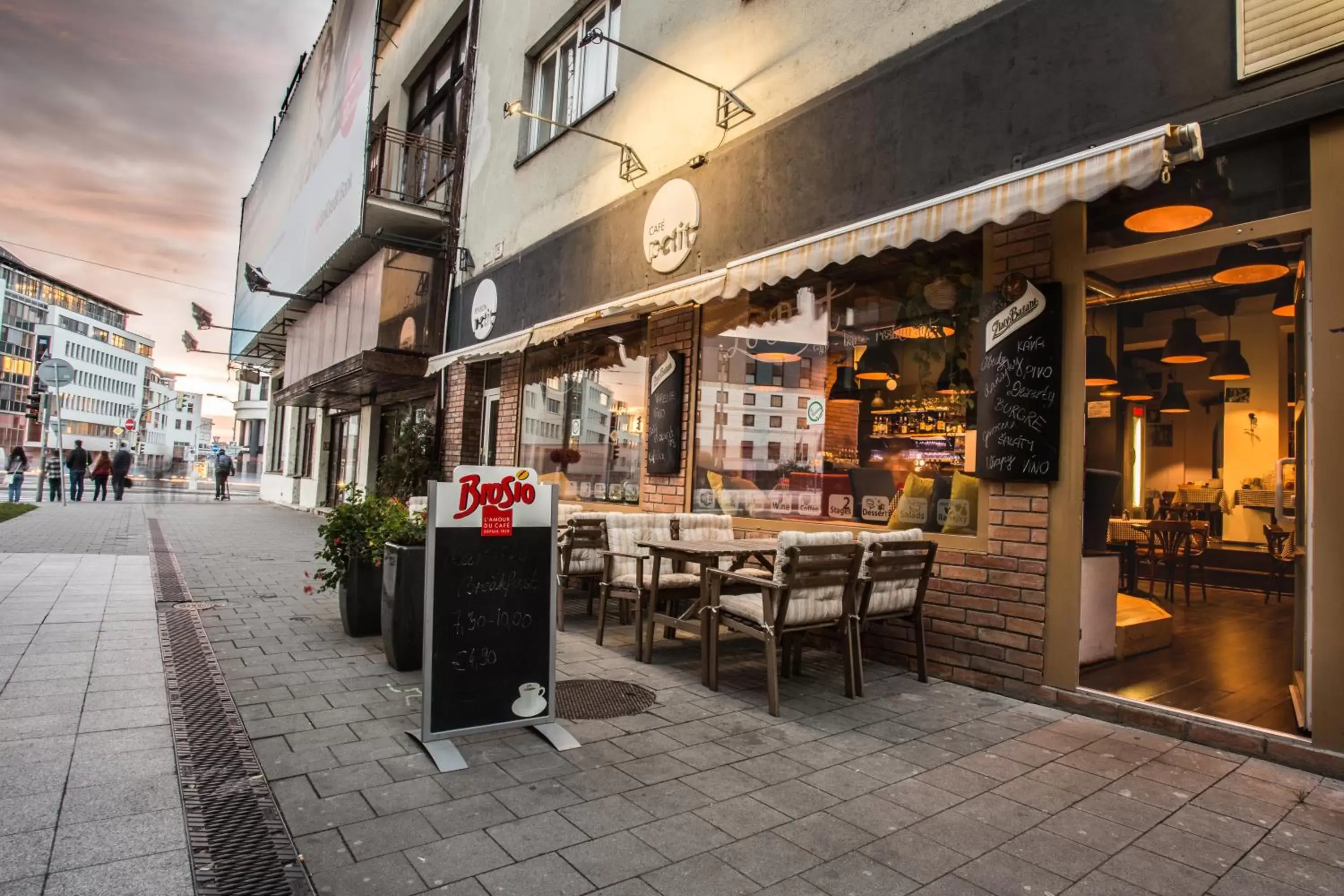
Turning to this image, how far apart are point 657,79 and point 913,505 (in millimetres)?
5194

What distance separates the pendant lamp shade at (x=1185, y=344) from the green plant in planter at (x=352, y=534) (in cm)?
935

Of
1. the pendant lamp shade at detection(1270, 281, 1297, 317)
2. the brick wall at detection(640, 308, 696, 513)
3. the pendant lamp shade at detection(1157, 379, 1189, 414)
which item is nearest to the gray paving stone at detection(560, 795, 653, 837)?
the brick wall at detection(640, 308, 696, 513)

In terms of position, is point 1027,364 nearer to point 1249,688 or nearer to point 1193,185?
point 1193,185

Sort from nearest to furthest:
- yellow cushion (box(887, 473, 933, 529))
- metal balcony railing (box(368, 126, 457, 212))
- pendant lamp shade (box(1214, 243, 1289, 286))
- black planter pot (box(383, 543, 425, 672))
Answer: pendant lamp shade (box(1214, 243, 1289, 286)) < black planter pot (box(383, 543, 425, 672)) < yellow cushion (box(887, 473, 933, 529)) < metal balcony railing (box(368, 126, 457, 212))

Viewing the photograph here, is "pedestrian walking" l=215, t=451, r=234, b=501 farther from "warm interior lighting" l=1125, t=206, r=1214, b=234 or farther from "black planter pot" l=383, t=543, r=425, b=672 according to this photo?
"warm interior lighting" l=1125, t=206, r=1214, b=234

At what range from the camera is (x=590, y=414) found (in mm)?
9469

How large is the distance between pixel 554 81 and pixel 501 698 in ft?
31.4

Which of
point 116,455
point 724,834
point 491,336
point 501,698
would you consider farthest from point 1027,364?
point 116,455

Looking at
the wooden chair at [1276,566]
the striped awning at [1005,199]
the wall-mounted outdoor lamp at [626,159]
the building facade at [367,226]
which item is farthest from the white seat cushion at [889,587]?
the building facade at [367,226]

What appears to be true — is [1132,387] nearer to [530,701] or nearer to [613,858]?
[530,701]

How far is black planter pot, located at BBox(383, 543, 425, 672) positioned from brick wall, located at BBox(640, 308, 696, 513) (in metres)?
3.15

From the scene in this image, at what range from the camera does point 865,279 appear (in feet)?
20.8

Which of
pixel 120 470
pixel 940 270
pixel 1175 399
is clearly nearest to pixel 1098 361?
pixel 940 270

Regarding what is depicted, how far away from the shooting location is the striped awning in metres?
3.42
